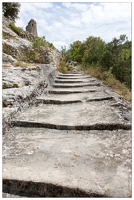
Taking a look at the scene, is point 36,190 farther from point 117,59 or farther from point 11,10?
point 11,10

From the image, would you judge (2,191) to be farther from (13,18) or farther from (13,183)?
(13,18)

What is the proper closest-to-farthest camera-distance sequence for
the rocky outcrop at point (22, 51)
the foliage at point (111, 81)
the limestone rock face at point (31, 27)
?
the foliage at point (111, 81) < the rocky outcrop at point (22, 51) < the limestone rock face at point (31, 27)

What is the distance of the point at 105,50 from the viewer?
33.4ft

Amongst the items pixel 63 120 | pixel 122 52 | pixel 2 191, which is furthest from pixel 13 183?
pixel 122 52

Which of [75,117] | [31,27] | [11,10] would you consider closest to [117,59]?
[75,117]

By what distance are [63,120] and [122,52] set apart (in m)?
7.88

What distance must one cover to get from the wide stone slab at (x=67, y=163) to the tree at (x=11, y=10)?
14.5 meters

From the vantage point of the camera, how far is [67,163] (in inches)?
74.5

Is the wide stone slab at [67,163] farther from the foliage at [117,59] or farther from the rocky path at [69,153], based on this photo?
the foliage at [117,59]

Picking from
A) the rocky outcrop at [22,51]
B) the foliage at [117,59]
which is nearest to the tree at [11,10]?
the rocky outcrop at [22,51]

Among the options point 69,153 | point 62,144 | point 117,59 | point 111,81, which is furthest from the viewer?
point 117,59

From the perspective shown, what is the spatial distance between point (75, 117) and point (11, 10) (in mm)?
14520

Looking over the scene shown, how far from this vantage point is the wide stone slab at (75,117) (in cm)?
278

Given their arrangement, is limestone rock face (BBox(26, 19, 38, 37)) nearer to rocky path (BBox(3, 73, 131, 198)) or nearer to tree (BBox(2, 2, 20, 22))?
tree (BBox(2, 2, 20, 22))
